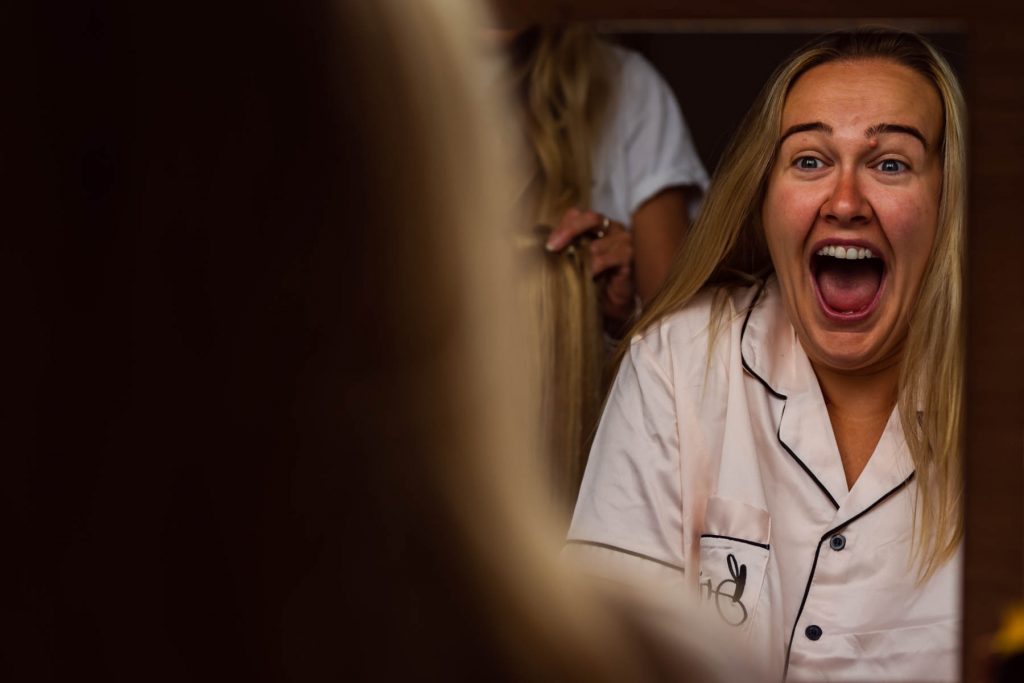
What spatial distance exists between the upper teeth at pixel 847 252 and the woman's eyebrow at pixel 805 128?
9 centimetres

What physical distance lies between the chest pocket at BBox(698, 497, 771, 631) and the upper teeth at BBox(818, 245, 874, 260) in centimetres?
21

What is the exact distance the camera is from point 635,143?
1001 mm

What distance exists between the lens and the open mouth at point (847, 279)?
93 cm

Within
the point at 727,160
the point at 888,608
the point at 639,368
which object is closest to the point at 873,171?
the point at 727,160

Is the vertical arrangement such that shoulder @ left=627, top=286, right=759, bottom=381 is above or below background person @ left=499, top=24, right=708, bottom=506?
below

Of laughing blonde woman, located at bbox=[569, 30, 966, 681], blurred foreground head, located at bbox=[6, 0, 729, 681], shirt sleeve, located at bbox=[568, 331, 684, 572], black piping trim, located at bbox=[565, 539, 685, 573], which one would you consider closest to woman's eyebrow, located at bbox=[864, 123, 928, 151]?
laughing blonde woman, located at bbox=[569, 30, 966, 681]

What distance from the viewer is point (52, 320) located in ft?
1.25

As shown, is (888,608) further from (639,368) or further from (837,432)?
(639,368)

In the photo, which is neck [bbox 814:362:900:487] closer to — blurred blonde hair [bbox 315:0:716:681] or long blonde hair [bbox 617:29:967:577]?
long blonde hair [bbox 617:29:967:577]

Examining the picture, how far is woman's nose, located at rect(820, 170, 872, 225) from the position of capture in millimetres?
922

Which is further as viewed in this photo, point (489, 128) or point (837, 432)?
point (837, 432)

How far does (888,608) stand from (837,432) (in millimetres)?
142

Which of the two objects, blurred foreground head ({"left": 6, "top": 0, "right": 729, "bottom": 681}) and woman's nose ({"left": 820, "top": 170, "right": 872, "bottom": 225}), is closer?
blurred foreground head ({"left": 6, "top": 0, "right": 729, "bottom": 681})

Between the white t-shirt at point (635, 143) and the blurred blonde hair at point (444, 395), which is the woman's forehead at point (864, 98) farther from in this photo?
the blurred blonde hair at point (444, 395)
